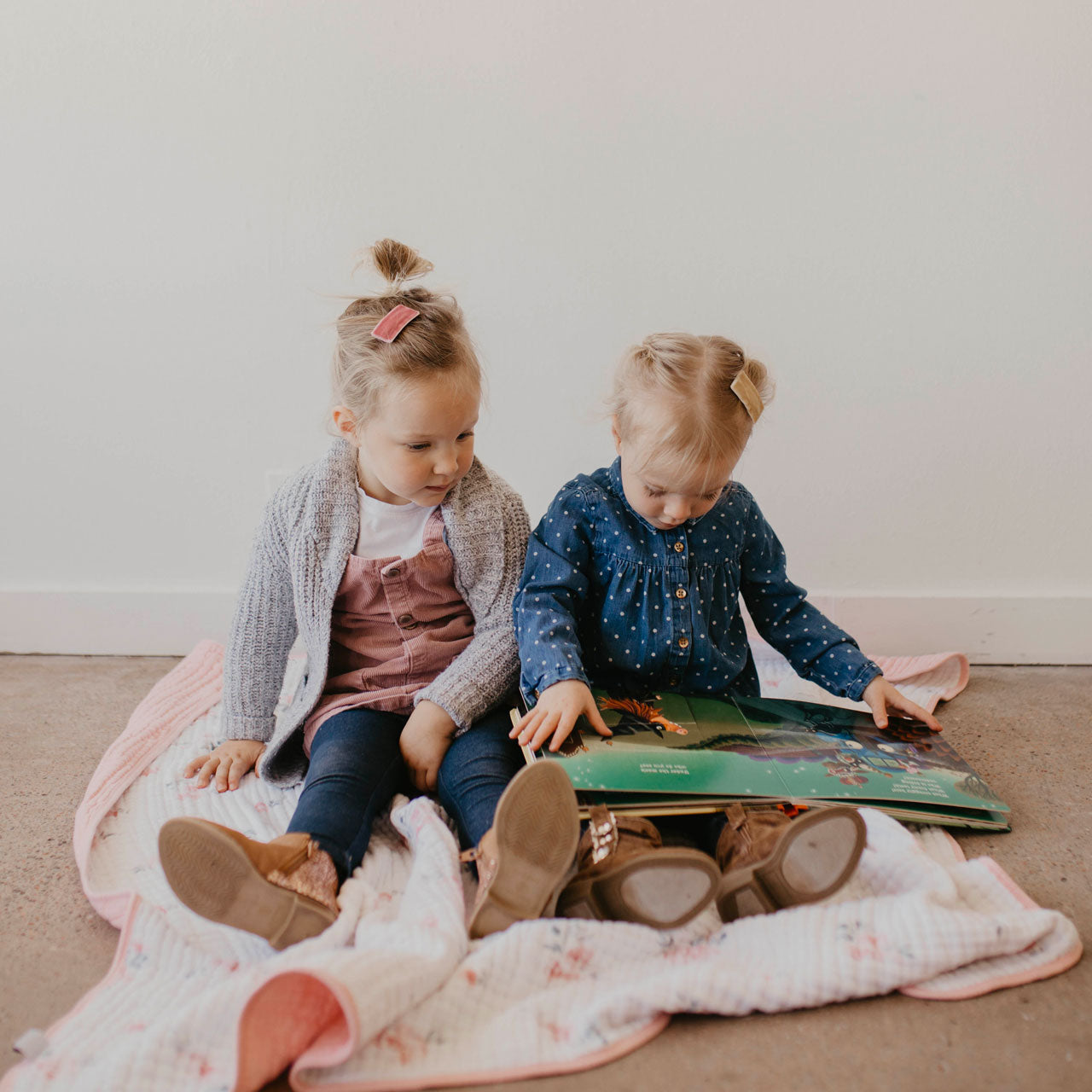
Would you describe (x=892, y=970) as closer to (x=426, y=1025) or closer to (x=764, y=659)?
(x=426, y=1025)

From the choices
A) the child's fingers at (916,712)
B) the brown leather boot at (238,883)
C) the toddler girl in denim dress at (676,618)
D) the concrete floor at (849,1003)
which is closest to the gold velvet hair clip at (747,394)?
the toddler girl in denim dress at (676,618)

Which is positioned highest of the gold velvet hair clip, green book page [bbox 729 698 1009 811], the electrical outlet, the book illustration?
the gold velvet hair clip

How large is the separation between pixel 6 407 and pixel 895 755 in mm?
1317

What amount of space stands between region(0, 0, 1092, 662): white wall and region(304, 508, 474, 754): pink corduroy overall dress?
1.21 feet

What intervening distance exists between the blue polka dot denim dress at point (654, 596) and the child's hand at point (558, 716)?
0.06 metres

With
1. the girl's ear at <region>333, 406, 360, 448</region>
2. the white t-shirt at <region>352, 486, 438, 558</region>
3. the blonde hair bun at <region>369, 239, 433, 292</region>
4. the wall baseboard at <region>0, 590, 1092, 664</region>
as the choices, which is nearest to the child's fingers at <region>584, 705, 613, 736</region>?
the white t-shirt at <region>352, 486, 438, 558</region>

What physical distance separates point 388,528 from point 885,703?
0.60 metres

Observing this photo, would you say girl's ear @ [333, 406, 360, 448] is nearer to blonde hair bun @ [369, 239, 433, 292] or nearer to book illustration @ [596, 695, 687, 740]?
blonde hair bun @ [369, 239, 433, 292]

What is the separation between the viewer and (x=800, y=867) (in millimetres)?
745

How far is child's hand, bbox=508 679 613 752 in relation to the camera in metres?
0.86

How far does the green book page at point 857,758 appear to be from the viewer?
87 centimetres

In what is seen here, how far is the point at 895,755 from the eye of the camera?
0.95 meters

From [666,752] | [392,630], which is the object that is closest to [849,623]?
[666,752]

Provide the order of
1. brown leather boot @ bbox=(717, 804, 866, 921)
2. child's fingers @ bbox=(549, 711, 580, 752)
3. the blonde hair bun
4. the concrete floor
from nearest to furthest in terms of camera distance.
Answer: the concrete floor → brown leather boot @ bbox=(717, 804, 866, 921) → child's fingers @ bbox=(549, 711, 580, 752) → the blonde hair bun
